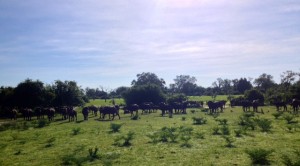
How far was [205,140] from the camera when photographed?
72.5ft

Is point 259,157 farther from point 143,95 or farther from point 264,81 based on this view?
point 264,81

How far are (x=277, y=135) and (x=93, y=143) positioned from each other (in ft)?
49.4

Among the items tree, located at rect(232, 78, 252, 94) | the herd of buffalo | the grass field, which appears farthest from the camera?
tree, located at rect(232, 78, 252, 94)

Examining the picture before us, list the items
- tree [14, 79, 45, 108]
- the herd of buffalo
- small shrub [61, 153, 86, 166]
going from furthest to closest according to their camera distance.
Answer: tree [14, 79, 45, 108]
the herd of buffalo
small shrub [61, 153, 86, 166]

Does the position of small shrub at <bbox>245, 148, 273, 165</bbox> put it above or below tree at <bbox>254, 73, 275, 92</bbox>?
below

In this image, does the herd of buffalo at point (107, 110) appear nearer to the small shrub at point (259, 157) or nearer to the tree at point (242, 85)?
the small shrub at point (259, 157)

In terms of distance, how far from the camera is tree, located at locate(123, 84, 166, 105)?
77.0m

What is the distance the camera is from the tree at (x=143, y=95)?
3033 inches

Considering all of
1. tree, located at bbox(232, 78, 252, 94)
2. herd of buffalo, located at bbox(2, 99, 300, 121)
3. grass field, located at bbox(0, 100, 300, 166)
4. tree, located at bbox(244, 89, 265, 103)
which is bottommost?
grass field, located at bbox(0, 100, 300, 166)

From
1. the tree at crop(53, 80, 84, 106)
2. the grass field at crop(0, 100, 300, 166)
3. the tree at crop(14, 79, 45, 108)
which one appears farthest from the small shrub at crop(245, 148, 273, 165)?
the tree at crop(53, 80, 84, 106)

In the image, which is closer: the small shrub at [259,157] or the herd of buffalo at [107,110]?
→ the small shrub at [259,157]

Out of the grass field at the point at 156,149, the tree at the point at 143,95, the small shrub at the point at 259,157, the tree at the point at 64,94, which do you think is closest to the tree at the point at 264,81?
the tree at the point at 143,95

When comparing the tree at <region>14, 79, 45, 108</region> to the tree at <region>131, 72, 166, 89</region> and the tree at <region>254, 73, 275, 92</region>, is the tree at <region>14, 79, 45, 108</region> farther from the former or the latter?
the tree at <region>254, 73, 275, 92</region>

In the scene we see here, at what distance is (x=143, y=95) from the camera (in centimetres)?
7706
